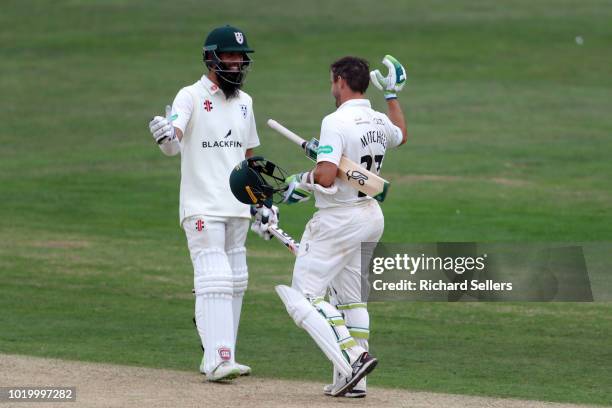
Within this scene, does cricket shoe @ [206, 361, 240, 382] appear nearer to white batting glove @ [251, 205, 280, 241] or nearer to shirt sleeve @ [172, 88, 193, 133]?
white batting glove @ [251, 205, 280, 241]

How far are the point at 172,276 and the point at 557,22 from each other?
29362 mm

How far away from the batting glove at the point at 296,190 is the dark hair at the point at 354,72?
74 centimetres

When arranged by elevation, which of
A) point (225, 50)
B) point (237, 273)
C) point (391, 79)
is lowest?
point (237, 273)

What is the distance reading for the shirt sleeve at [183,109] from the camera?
9.60 metres

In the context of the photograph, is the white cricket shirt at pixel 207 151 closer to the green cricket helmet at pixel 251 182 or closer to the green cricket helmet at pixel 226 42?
the green cricket helmet at pixel 226 42

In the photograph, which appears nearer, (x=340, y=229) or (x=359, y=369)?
(x=359, y=369)

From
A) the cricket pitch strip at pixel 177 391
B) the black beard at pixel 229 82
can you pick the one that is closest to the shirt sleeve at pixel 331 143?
the black beard at pixel 229 82

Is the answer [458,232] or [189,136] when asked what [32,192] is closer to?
[458,232]

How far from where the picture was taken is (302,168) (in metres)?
22.9

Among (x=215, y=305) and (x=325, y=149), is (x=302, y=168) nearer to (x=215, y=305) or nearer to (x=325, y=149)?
(x=215, y=305)

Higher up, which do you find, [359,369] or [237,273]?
[237,273]

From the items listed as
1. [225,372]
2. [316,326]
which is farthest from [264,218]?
[316,326]

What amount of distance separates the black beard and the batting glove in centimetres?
123

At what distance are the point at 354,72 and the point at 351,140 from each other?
0.50m
